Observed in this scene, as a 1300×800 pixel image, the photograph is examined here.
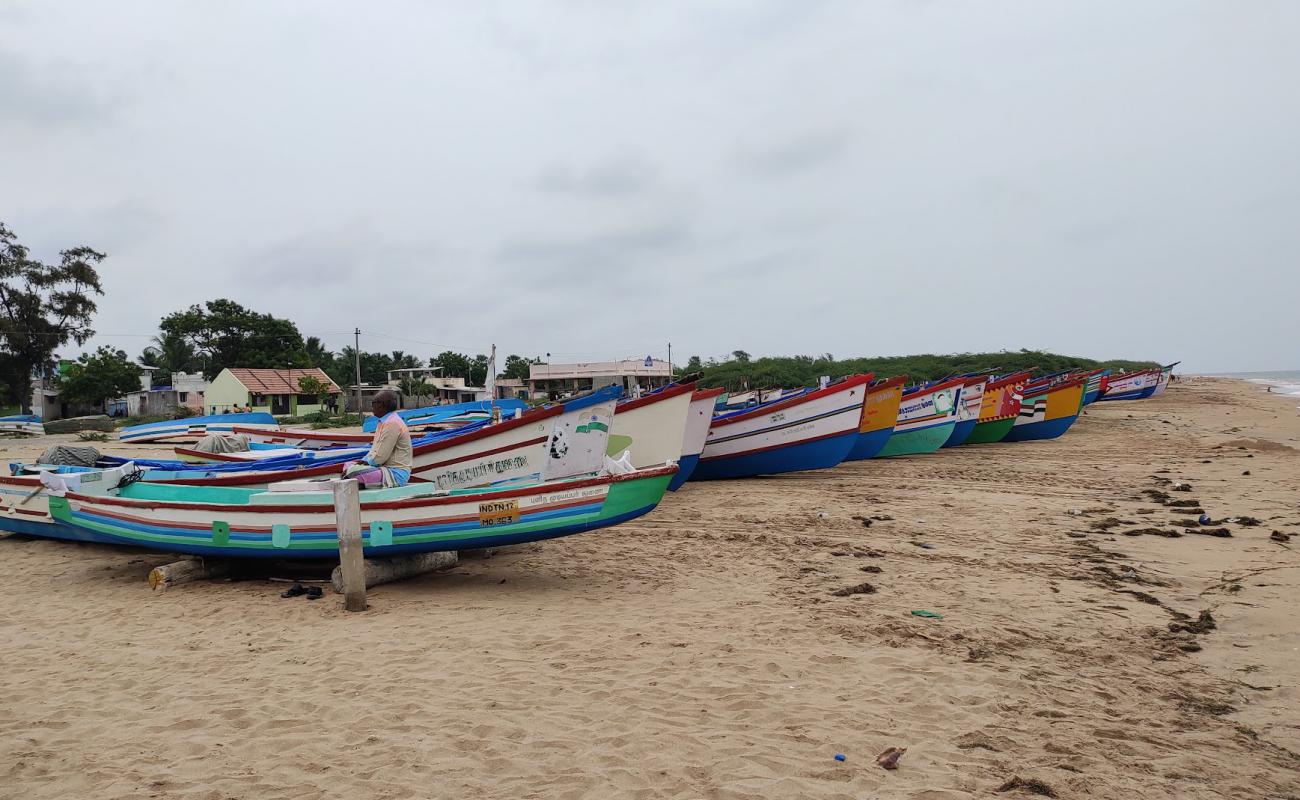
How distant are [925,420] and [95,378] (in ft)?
136

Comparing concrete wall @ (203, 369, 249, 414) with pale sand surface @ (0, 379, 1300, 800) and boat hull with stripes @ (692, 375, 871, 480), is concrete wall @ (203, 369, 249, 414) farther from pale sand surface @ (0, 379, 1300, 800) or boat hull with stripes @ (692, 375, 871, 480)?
pale sand surface @ (0, 379, 1300, 800)

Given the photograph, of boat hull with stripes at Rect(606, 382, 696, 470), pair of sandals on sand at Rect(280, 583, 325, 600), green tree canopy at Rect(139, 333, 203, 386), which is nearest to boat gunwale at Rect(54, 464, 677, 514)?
pair of sandals on sand at Rect(280, 583, 325, 600)

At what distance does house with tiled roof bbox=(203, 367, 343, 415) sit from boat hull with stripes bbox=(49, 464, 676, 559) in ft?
127

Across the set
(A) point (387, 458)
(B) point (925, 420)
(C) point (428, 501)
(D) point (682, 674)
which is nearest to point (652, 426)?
(A) point (387, 458)

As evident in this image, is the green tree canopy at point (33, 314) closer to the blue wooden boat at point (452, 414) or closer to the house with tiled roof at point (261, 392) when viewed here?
the house with tiled roof at point (261, 392)

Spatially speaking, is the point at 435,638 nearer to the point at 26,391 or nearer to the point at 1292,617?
the point at 1292,617

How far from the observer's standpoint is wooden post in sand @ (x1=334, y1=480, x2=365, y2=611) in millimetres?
6270

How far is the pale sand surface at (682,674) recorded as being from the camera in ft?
11.8

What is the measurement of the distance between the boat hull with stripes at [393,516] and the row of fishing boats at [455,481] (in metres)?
0.01

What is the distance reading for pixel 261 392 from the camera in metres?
43.1

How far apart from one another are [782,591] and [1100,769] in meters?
3.34

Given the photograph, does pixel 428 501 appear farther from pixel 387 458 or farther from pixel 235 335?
pixel 235 335

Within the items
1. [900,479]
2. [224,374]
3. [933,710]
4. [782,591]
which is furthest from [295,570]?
[224,374]

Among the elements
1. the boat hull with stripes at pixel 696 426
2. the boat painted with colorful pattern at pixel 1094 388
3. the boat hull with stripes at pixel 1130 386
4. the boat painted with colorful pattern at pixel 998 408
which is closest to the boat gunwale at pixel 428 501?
the boat hull with stripes at pixel 696 426
